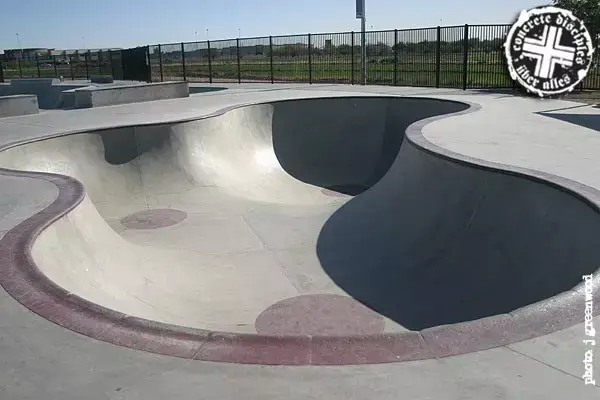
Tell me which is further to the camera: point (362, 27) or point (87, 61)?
point (87, 61)

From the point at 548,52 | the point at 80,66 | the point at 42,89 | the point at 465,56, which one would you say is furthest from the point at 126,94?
the point at 80,66

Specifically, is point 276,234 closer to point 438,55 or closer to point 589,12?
point 438,55

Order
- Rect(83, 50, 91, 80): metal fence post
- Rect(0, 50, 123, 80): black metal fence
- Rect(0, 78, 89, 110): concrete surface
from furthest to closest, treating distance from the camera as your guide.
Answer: Rect(83, 50, 91, 80): metal fence post → Rect(0, 50, 123, 80): black metal fence → Rect(0, 78, 89, 110): concrete surface

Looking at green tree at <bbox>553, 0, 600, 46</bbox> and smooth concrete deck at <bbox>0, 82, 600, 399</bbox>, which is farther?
green tree at <bbox>553, 0, 600, 46</bbox>

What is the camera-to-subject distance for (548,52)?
1570cm

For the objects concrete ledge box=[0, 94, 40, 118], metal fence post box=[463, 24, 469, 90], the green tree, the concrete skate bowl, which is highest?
the green tree

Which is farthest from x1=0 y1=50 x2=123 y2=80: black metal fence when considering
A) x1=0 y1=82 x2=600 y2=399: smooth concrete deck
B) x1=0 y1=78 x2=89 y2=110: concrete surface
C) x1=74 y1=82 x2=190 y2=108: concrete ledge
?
A: x1=0 y1=82 x2=600 y2=399: smooth concrete deck

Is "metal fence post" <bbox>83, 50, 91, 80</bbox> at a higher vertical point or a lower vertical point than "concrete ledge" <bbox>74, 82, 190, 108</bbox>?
higher

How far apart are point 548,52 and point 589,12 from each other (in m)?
2.44

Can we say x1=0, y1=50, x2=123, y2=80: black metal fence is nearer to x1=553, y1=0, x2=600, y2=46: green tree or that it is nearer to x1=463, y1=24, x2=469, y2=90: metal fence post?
x1=463, y1=24, x2=469, y2=90: metal fence post

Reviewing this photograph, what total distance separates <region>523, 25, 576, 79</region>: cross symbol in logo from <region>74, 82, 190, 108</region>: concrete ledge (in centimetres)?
1157

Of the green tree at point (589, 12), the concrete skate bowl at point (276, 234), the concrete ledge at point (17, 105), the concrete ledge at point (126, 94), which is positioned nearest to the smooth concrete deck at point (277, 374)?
the concrete skate bowl at point (276, 234)

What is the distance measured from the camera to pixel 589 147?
762 cm

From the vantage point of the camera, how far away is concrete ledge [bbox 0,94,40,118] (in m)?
14.5
